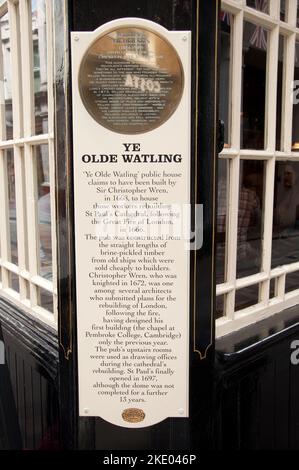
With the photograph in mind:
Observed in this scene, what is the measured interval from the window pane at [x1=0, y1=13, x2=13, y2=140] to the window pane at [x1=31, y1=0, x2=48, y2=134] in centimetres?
27

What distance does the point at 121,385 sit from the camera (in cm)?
200

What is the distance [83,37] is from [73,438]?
1.72m

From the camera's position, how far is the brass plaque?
2020mm

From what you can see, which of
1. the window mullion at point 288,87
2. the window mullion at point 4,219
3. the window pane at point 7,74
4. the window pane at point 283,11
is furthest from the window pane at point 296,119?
the window mullion at point 4,219

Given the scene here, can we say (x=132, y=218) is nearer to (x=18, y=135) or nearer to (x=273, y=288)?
(x=18, y=135)

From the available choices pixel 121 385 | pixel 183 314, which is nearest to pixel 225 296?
pixel 183 314

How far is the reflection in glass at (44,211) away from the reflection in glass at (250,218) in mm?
1026

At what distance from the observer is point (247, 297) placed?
2.63 metres

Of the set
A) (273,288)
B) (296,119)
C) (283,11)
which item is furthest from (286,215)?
(283,11)

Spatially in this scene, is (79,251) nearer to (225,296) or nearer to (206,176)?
(206,176)

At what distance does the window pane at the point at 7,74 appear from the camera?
2.71 m

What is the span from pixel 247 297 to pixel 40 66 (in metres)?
1.69

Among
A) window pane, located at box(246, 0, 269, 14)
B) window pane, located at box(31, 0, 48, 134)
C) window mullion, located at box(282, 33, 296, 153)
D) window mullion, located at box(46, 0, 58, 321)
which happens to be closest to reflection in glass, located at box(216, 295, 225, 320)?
window mullion, located at box(46, 0, 58, 321)

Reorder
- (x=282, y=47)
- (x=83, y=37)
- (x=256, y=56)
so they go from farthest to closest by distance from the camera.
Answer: (x=282, y=47), (x=256, y=56), (x=83, y=37)
